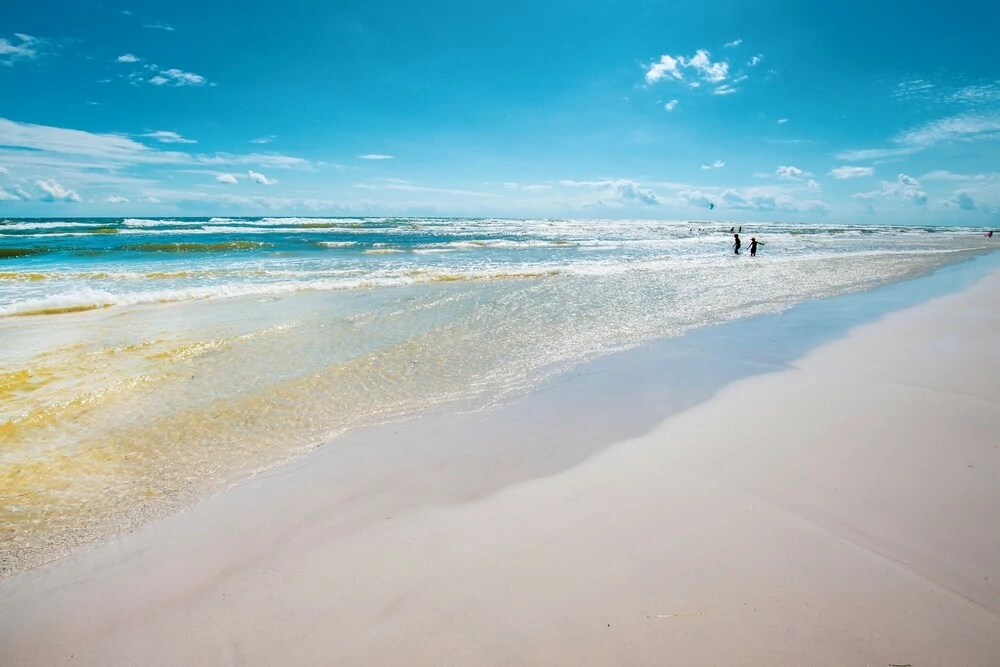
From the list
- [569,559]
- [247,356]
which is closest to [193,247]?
[247,356]

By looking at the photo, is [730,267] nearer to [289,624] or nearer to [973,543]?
[973,543]

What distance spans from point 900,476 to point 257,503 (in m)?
5.30

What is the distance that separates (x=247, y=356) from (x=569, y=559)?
6873 mm

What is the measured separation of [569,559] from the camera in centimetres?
307

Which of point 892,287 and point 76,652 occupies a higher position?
point 892,287

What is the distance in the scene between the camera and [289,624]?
270 cm

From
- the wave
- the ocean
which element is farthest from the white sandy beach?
the wave

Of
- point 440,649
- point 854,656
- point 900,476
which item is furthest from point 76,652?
point 900,476

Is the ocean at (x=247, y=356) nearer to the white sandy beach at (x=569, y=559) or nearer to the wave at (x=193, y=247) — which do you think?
the white sandy beach at (x=569, y=559)

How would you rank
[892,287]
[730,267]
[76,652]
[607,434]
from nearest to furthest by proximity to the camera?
[76,652] → [607,434] → [892,287] → [730,267]

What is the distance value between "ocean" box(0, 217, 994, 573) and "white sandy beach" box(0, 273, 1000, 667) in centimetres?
75

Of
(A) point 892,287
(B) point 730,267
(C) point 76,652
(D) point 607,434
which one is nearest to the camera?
(C) point 76,652

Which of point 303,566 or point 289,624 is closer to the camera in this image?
point 289,624

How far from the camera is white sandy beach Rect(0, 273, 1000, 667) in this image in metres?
2.53
